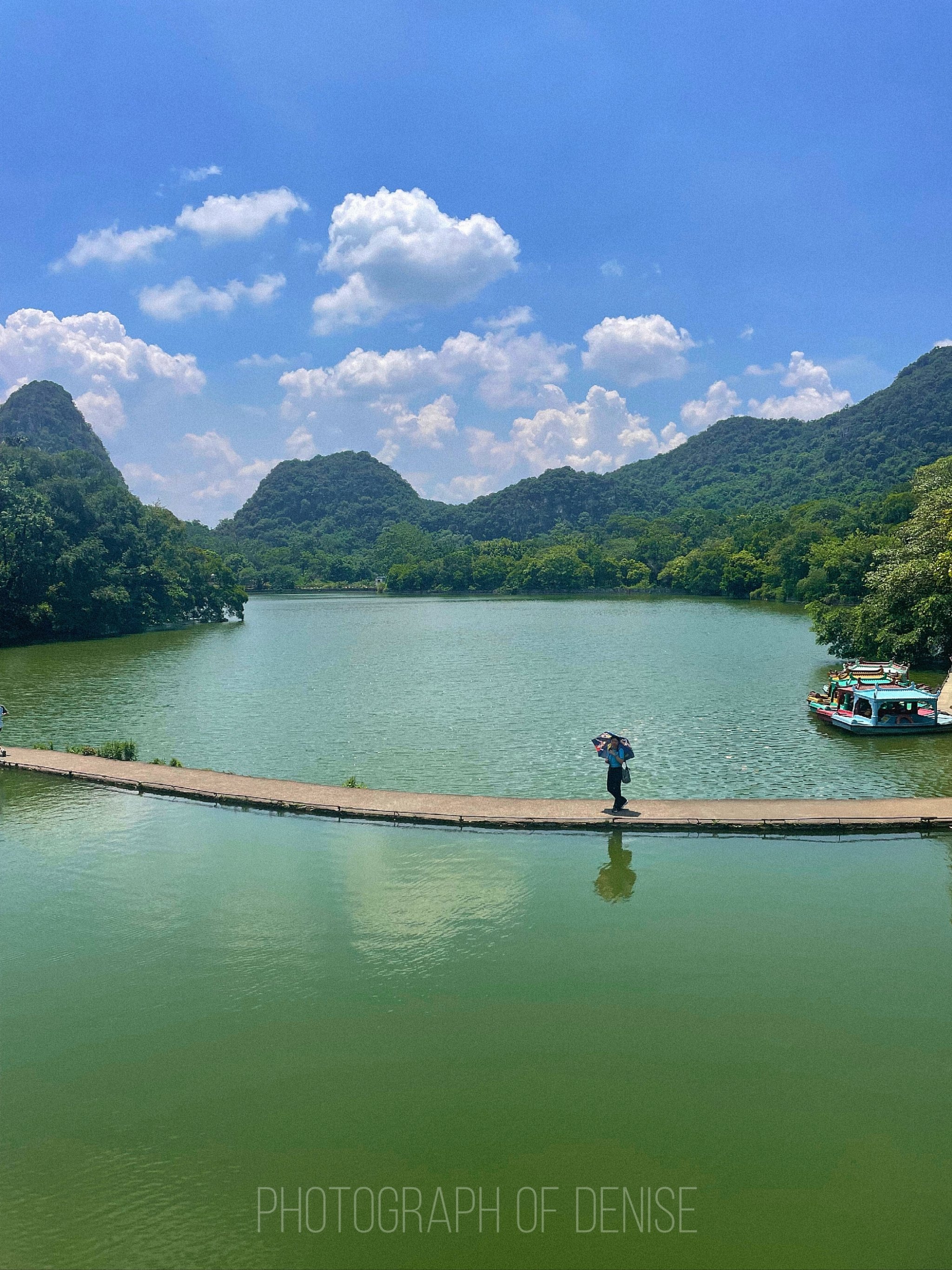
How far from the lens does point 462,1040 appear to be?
334 inches

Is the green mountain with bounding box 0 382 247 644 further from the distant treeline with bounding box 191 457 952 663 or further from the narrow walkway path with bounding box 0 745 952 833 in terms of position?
the distant treeline with bounding box 191 457 952 663

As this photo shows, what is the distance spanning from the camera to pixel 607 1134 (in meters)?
7.19

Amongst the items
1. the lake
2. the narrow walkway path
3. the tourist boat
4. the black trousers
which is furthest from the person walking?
the tourist boat

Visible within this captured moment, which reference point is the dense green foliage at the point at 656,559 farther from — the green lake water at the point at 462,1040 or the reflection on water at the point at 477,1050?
the reflection on water at the point at 477,1050

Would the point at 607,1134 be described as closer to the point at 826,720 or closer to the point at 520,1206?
the point at 520,1206

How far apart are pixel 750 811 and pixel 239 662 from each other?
35609 mm

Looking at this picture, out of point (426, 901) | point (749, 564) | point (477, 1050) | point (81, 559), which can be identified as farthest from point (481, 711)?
point (749, 564)

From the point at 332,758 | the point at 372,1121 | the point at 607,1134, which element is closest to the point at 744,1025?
the point at 607,1134

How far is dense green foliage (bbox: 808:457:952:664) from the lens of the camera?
28.8 m

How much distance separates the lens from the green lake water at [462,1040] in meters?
6.39

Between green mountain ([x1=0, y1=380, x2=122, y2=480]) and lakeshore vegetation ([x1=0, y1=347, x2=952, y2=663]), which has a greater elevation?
green mountain ([x1=0, y1=380, x2=122, y2=480])

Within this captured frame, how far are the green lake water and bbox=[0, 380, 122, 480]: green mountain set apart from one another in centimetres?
17489

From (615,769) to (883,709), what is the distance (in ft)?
43.0

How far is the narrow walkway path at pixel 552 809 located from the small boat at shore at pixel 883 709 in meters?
8.39
